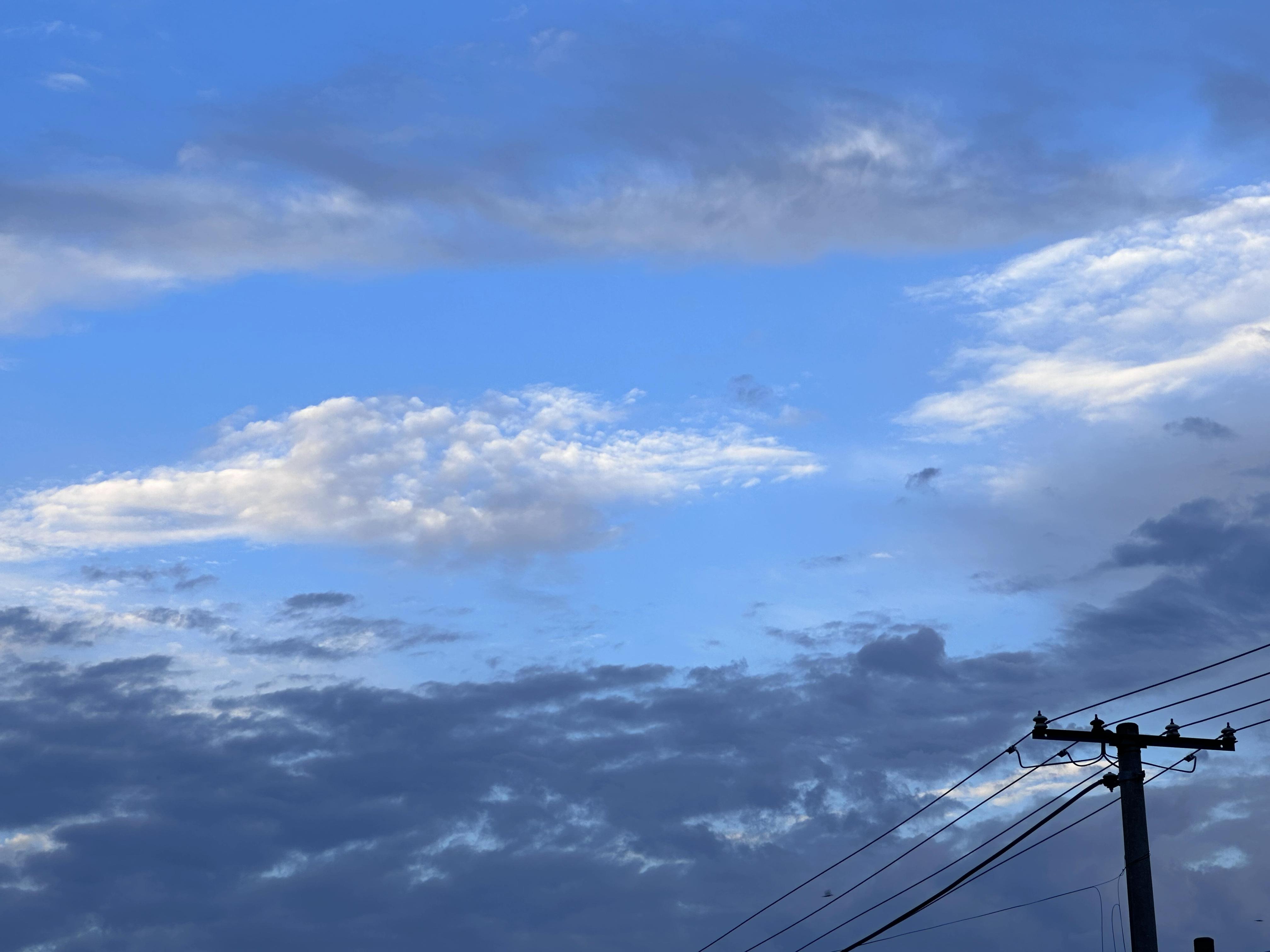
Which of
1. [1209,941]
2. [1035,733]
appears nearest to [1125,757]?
[1035,733]

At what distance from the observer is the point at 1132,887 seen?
26391 millimetres

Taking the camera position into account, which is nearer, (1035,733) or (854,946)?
(1035,733)

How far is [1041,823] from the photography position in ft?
95.7

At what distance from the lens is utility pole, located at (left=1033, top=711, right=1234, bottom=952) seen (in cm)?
2622

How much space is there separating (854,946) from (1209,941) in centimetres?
1094

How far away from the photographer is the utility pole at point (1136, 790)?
26219mm

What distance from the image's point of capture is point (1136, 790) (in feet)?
89.4

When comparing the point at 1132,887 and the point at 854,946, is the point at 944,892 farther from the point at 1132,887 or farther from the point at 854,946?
the point at 854,946

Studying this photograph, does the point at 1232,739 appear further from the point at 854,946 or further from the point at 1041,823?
the point at 854,946

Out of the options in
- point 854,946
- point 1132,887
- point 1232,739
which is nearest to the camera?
Answer: point 1132,887

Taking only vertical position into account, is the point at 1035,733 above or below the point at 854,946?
above

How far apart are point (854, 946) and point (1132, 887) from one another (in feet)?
39.0

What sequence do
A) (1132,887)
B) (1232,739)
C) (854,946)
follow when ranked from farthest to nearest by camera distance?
(854,946), (1232,739), (1132,887)

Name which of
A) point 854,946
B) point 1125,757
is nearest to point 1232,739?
point 1125,757
